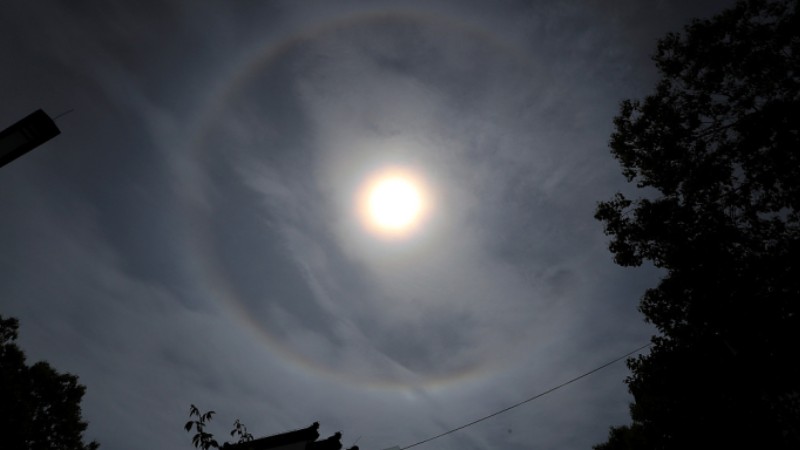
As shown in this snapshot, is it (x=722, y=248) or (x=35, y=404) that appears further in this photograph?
(x=35, y=404)

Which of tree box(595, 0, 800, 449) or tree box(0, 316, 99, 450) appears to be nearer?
tree box(595, 0, 800, 449)

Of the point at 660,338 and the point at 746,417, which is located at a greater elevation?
the point at 660,338

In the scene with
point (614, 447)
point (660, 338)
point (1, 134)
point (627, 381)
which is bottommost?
point (614, 447)

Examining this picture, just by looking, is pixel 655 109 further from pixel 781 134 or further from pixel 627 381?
pixel 627 381

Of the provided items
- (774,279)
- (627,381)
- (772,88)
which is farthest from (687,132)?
(627,381)

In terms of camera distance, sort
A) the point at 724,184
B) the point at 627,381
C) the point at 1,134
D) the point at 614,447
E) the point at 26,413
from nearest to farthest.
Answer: the point at 1,134, the point at 724,184, the point at 627,381, the point at 26,413, the point at 614,447

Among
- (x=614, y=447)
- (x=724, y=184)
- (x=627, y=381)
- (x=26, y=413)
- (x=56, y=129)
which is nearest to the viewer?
(x=56, y=129)

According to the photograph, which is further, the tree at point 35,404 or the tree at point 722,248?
the tree at point 35,404

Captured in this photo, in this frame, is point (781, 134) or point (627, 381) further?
point (627, 381)
